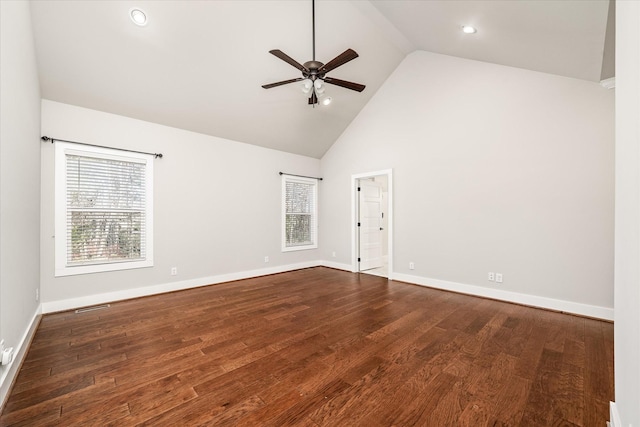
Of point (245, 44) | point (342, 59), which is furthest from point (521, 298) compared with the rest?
point (245, 44)

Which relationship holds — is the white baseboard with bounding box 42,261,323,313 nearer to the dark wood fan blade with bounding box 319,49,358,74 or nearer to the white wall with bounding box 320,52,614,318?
the white wall with bounding box 320,52,614,318

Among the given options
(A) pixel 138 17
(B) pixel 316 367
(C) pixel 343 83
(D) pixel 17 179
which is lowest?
(B) pixel 316 367

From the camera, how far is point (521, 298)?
370cm

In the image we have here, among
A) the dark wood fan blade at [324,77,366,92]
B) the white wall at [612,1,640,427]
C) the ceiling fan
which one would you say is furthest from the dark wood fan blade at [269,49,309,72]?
the white wall at [612,1,640,427]

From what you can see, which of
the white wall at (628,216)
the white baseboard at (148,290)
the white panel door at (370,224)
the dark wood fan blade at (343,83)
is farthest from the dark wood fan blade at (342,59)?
the white baseboard at (148,290)

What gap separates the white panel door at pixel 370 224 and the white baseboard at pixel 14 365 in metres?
5.03

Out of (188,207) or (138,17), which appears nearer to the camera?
(138,17)

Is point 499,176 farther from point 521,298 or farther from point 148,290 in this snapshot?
point 148,290

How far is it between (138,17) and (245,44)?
1182mm

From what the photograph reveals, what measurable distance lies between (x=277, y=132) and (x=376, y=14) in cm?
260

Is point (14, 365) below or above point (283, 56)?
below

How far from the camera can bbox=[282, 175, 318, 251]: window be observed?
20.0 ft

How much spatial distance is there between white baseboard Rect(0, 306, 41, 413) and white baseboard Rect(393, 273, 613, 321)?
190 inches

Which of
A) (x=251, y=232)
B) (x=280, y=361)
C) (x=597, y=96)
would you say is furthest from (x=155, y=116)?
(x=597, y=96)
